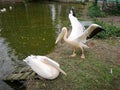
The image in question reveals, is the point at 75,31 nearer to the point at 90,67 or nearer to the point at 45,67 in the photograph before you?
the point at 90,67

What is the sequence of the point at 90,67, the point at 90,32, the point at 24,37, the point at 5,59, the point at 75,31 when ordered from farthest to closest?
the point at 24,37, the point at 5,59, the point at 75,31, the point at 90,32, the point at 90,67

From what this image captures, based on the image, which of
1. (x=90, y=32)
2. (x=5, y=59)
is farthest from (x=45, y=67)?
(x=5, y=59)

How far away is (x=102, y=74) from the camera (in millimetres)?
5930

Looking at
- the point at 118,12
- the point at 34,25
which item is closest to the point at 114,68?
the point at 34,25

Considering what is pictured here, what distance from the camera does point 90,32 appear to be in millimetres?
6367

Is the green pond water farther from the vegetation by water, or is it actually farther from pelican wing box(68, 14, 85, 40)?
pelican wing box(68, 14, 85, 40)

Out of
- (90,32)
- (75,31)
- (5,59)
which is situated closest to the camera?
(90,32)

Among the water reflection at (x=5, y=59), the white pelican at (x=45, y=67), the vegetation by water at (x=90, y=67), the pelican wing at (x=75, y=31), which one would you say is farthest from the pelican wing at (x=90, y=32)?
the water reflection at (x=5, y=59)

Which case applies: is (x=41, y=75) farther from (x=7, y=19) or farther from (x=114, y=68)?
(x=7, y=19)

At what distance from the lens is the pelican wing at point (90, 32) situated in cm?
615

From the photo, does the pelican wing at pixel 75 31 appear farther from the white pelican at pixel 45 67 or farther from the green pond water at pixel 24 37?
the green pond water at pixel 24 37

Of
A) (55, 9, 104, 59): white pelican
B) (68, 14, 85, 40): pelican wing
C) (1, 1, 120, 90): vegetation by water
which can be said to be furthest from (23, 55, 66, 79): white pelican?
(68, 14, 85, 40): pelican wing

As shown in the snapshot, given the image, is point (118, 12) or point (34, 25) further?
point (118, 12)

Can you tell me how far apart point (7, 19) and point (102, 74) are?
952cm
